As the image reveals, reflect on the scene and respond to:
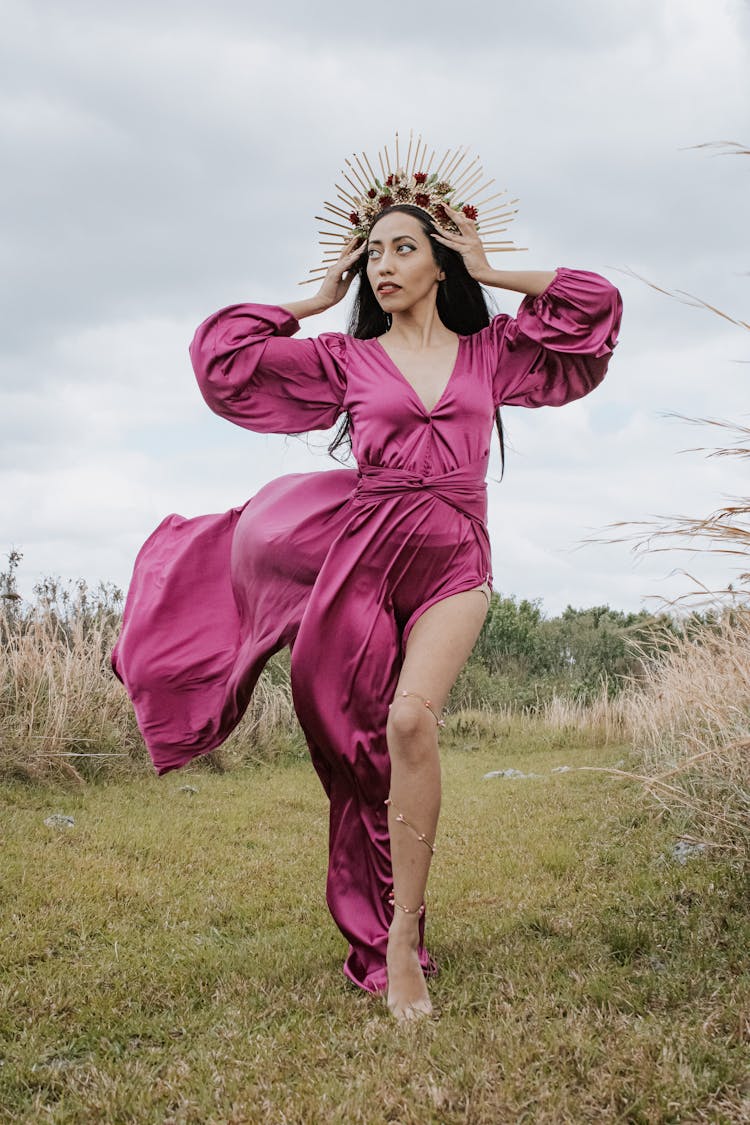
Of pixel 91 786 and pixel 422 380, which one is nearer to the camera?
pixel 422 380

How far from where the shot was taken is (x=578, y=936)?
372 cm

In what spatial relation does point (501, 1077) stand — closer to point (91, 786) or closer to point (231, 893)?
point (231, 893)

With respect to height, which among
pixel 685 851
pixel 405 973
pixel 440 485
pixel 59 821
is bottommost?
pixel 59 821

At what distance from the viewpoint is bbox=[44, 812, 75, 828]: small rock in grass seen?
5996mm

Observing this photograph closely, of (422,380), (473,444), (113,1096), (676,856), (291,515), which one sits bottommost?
(676,856)

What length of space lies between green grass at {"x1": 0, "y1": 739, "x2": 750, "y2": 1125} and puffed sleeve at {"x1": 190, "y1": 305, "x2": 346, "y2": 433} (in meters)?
1.92

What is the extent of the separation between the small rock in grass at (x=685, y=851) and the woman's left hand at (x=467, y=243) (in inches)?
111

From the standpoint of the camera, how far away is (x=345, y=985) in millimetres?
3385

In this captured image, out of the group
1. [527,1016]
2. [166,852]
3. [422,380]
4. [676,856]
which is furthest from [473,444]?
[166,852]

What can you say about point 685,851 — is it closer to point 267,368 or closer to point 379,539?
point 379,539

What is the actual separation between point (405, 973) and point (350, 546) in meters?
1.31

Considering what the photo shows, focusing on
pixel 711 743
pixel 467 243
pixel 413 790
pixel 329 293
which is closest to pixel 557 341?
pixel 467 243

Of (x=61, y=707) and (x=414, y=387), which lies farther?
(x=61, y=707)

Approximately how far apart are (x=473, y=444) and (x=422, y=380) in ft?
0.91
